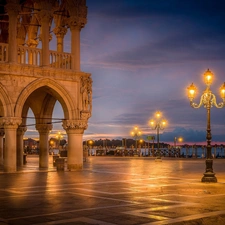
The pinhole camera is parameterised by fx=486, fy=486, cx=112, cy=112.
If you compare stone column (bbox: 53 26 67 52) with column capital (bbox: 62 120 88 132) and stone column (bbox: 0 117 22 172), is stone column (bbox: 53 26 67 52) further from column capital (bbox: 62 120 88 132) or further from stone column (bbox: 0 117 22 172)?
stone column (bbox: 0 117 22 172)

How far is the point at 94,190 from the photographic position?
18.7m

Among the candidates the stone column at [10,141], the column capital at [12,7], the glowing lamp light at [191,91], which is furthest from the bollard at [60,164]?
the glowing lamp light at [191,91]

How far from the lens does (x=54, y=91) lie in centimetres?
3047

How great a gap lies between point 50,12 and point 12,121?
23.7ft

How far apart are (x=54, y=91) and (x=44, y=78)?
1.28 metres

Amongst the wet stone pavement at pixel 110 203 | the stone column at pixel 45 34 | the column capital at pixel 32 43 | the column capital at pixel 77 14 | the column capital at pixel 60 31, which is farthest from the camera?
the column capital at pixel 32 43

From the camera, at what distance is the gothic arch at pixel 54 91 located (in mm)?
28656

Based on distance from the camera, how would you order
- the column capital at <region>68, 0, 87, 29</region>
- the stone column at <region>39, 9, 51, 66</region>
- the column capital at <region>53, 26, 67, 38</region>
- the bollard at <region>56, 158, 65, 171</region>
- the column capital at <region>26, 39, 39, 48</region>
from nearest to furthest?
the stone column at <region>39, 9, 51, 66</region>, the bollard at <region>56, 158, 65, 171</region>, the column capital at <region>68, 0, 87, 29</region>, the column capital at <region>53, 26, 67, 38</region>, the column capital at <region>26, 39, 39, 48</region>

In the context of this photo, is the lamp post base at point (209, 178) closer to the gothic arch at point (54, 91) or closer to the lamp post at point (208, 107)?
the lamp post at point (208, 107)

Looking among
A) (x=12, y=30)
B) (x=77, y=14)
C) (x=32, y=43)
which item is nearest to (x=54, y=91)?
(x=12, y=30)

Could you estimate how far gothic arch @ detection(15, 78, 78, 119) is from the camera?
2866 centimetres

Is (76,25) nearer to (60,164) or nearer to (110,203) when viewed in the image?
(60,164)

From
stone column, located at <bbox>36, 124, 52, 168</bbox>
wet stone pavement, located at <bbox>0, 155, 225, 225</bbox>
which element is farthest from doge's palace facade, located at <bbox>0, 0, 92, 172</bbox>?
wet stone pavement, located at <bbox>0, 155, 225, 225</bbox>

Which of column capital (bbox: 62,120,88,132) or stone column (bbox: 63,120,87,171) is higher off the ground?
column capital (bbox: 62,120,88,132)
